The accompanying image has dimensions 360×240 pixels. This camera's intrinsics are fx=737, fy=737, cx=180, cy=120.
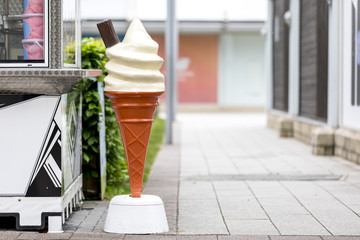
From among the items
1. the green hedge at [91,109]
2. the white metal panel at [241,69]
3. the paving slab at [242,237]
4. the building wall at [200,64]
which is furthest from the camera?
the white metal panel at [241,69]

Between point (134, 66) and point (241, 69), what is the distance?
29365mm

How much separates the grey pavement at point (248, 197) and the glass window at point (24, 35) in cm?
138

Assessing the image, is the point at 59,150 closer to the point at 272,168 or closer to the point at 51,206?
the point at 51,206

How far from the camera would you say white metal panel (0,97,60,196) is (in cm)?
583

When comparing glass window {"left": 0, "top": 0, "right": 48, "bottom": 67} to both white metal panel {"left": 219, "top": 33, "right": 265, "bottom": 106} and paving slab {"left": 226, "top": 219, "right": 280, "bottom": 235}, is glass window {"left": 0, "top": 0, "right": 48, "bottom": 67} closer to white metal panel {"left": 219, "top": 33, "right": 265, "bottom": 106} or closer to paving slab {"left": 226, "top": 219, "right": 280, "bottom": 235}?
paving slab {"left": 226, "top": 219, "right": 280, "bottom": 235}

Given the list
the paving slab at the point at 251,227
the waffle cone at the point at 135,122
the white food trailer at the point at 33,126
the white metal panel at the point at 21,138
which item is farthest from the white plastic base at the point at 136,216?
the white metal panel at the point at 21,138

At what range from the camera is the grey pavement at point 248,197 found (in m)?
5.86

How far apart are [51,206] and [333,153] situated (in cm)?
716

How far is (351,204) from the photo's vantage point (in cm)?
720

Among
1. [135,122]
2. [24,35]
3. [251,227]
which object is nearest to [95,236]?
[135,122]

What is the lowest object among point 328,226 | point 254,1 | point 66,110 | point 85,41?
point 328,226

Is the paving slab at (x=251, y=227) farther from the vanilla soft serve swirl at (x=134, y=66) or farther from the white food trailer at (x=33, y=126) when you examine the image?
the white food trailer at (x=33, y=126)

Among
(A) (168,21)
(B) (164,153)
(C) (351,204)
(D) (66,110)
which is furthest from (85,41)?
(A) (168,21)

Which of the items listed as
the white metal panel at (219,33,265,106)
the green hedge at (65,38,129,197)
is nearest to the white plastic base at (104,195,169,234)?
the green hedge at (65,38,129,197)
